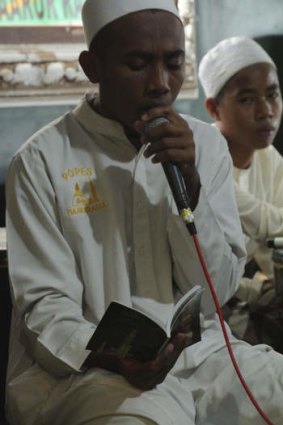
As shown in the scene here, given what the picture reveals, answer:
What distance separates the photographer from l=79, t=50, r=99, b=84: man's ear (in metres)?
1.81

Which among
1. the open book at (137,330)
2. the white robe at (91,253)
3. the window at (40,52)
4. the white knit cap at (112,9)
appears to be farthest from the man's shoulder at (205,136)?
the window at (40,52)

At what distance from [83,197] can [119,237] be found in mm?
142

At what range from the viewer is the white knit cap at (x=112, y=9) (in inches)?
67.6

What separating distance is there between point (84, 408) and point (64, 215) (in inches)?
19.9

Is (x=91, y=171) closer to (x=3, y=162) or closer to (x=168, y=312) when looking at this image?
(x=168, y=312)

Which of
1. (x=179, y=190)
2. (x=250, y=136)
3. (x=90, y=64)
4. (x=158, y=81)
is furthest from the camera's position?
(x=250, y=136)

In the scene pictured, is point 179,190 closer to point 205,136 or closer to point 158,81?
point 158,81

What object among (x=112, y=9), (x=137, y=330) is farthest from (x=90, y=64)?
(x=137, y=330)

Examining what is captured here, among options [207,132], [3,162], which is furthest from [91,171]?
[3,162]

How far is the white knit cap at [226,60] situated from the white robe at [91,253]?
874 millimetres

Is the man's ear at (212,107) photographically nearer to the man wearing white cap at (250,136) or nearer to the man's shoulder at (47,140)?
the man wearing white cap at (250,136)

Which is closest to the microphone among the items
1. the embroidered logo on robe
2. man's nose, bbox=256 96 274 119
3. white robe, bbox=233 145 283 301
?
the embroidered logo on robe

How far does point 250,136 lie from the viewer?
2.66 metres

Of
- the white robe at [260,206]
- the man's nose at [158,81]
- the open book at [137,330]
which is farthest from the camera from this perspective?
the white robe at [260,206]
